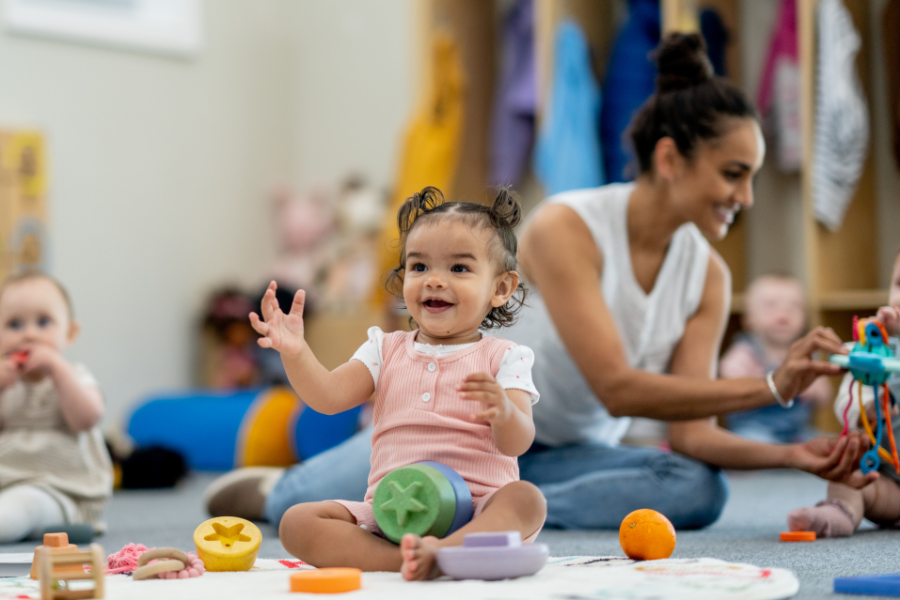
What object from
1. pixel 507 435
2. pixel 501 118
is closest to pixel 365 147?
pixel 501 118

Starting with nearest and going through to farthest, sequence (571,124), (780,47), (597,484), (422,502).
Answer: (422,502), (597,484), (780,47), (571,124)

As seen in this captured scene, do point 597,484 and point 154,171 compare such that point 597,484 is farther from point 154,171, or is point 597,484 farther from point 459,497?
point 154,171

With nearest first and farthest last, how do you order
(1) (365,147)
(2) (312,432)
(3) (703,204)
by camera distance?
1. (3) (703,204)
2. (2) (312,432)
3. (1) (365,147)

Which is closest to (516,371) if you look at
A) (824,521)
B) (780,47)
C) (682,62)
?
(824,521)

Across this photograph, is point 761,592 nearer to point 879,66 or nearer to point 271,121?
point 879,66

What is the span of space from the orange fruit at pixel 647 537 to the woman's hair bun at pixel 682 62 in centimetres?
76

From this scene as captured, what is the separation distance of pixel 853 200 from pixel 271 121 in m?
2.41

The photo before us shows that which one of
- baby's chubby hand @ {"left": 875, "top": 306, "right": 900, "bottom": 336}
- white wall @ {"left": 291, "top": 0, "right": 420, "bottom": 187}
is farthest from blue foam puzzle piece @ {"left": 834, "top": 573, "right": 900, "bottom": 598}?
white wall @ {"left": 291, "top": 0, "right": 420, "bottom": 187}

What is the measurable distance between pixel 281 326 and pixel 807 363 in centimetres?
69

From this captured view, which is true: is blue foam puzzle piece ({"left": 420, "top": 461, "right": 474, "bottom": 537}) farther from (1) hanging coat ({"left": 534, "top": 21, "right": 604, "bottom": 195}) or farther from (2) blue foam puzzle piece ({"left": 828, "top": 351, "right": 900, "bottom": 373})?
(1) hanging coat ({"left": 534, "top": 21, "right": 604, "bottom": 195})

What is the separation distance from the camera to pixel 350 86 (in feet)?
13.7

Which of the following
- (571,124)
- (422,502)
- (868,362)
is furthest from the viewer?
(571,124)

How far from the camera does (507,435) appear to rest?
1052 mm

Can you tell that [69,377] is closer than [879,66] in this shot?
Yes
